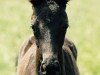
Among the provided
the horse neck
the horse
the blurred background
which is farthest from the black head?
the blurred background

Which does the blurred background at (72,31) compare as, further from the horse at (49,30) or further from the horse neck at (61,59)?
the horse at (49,30)

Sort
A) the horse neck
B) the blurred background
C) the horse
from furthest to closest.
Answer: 1. the blurred background
2. the horse neck
3. the horse

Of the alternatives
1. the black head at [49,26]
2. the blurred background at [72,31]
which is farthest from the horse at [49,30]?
the blurred background at [72,31]

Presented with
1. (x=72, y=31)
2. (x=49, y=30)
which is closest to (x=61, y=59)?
(x=49, y=30)

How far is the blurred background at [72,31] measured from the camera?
15297 millimetres

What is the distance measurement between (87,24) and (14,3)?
5340 mm

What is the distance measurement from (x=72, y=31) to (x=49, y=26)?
11.2 metres

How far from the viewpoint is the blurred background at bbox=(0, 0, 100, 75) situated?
1530 centimetres

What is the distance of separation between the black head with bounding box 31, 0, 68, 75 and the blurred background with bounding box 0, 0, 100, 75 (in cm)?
574

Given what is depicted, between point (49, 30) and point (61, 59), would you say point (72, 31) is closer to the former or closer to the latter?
point (61, 59)

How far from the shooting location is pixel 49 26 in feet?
25.7

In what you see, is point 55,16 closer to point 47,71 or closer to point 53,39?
point 53,39

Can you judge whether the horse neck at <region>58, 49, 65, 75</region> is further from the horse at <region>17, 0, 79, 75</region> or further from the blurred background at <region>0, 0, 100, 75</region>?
the blurred background at <region>0, 0, 100, 75</region>

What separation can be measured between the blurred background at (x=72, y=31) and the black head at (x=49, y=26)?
5.74 meters
